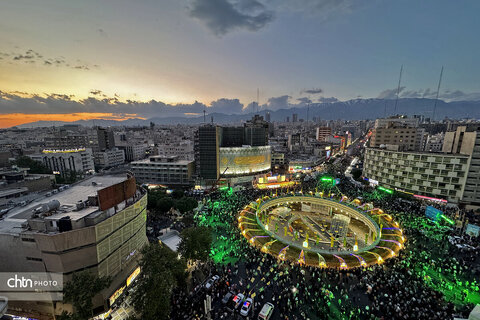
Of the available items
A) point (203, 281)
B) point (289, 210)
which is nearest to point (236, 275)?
point (203, 281)

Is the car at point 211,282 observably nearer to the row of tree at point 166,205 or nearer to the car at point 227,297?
the car at point 227,297

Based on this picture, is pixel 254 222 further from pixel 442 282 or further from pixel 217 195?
pixel 442 282

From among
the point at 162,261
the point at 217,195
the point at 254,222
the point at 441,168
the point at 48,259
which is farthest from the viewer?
the point at 217,195

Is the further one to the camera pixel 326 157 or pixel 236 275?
pixel 326 157

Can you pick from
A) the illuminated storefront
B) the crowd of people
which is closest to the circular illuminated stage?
the crowd of people

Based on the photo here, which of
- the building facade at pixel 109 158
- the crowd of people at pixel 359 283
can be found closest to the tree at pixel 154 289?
the crowd of people at pixel 359 283

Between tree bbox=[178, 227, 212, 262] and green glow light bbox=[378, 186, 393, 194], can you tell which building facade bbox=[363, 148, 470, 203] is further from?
tree bbox=[178, 227, 212, 262]

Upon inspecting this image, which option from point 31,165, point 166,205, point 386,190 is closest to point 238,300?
point 166,205
